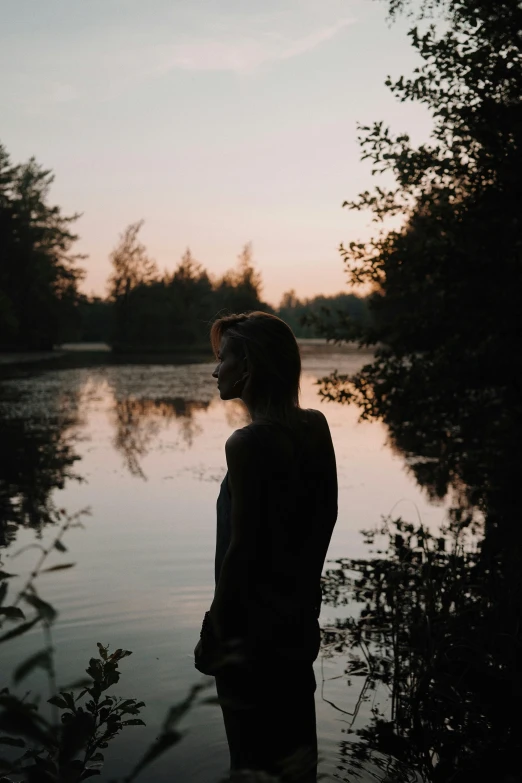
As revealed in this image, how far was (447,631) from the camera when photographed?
17.0 ft

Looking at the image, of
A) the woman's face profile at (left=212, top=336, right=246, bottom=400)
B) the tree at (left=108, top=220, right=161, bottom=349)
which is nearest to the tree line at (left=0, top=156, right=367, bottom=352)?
the tree at (left=108, top=220, right=161, bottom=349)

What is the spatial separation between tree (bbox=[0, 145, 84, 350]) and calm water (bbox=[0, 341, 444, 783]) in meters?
37.6

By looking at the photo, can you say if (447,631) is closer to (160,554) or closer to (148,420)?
(160,554)

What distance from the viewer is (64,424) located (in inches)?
807

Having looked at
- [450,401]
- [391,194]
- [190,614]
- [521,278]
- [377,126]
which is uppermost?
[377,126]

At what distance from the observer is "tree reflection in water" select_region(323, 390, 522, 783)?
170 inches

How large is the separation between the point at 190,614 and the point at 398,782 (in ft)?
10.1

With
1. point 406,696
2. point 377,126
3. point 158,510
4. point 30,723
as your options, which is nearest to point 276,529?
point 30,723

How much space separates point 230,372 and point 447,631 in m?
3.12

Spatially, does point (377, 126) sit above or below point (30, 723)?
above

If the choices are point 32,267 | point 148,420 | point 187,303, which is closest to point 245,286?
point 187,303

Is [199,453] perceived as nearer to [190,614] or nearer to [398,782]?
[190,614]

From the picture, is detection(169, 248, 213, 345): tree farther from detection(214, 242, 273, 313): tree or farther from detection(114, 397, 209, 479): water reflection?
detection(114, 397, 209, 479): water reflection

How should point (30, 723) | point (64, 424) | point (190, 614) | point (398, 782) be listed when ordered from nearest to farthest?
1. point (30, 723)
2. point (398, 782)
3. point (190, 614)
4. point (64, 424)
